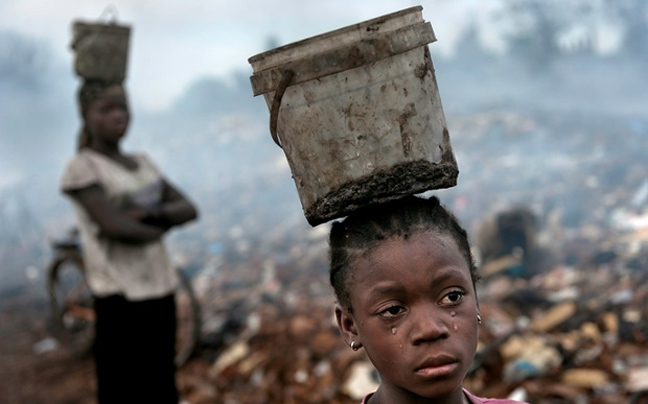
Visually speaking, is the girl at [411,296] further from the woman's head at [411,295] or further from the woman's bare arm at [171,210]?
the woman's bare arm at [171,210]

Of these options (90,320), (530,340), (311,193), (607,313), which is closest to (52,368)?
(90,320)

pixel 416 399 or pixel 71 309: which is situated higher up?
pixel 416 399

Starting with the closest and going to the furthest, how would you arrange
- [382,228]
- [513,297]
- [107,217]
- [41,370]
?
[382,228]
[107,217]
[513,297]
[41,370]

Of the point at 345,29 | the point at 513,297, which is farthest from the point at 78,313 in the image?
the point at 345,29

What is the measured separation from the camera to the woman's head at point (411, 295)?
129 centimetres

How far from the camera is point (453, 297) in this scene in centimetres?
135

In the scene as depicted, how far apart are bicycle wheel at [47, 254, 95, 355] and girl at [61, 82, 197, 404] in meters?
2.38

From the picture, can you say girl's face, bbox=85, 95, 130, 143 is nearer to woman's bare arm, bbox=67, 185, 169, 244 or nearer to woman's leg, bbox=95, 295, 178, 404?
woman's bare arm, bbox=67, 185, 169, 244

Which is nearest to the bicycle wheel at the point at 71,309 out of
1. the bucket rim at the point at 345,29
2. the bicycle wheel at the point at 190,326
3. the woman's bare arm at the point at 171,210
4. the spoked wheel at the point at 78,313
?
the spoked wheel at the point at 78,313

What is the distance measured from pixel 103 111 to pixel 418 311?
2379mm

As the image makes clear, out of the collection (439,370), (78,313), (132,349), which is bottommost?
(78,313)

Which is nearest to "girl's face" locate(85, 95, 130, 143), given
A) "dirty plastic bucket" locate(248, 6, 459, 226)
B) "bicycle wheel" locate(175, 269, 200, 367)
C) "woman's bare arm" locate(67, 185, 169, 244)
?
"woman's bare arm" locate(67, 185, 169, 244)

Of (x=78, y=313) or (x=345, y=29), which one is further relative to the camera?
(x=78, y=313)

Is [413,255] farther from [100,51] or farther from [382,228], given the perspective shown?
[100,51]
